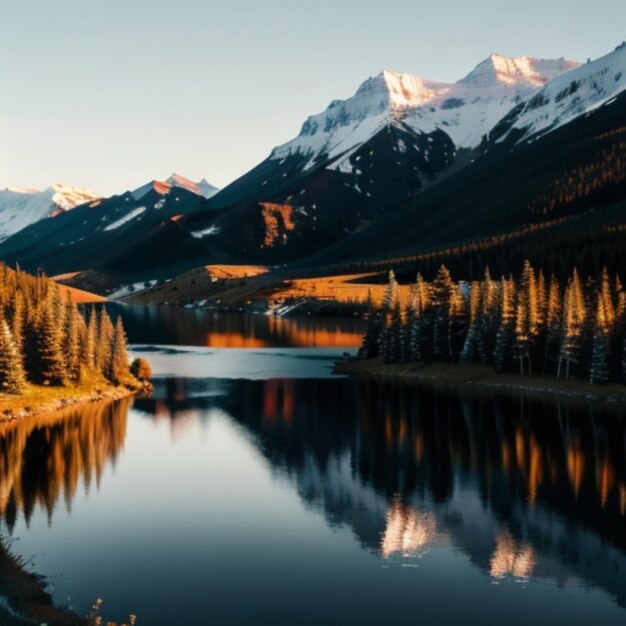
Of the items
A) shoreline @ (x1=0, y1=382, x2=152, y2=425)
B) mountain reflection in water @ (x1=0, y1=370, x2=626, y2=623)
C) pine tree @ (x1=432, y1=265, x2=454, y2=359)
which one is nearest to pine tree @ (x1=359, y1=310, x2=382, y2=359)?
pine tree @ (x1=432, y1=265, x2=454, y2=359)

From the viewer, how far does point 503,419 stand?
357ft

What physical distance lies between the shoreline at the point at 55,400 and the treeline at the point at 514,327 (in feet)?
165

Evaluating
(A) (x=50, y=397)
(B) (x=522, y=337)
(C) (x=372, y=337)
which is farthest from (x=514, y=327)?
(A) (x=50, y=397)

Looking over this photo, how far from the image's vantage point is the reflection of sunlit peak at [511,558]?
55.5 meters

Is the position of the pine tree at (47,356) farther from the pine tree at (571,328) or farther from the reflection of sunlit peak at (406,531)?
the pine tree at (571,328)

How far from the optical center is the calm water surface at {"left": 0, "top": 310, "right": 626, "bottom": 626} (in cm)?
5112

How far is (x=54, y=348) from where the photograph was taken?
395 ft

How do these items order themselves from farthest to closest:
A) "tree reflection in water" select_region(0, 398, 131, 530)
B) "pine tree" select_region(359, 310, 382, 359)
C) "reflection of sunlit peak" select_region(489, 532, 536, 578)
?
"pine tree" select_region(359, 310, 382, 359) → "tree reflection in water" select_region(0, 398, 131, 530) → "reflection of sunlit peak" select_region(489, 532, 536, 578)

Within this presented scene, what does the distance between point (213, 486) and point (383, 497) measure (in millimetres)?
16072

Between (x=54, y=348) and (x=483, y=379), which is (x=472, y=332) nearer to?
(x=483, y=379)

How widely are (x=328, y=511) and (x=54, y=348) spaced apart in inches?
2519

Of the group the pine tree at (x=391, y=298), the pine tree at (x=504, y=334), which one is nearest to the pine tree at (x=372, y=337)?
the pine tree at (x=391, y=298)

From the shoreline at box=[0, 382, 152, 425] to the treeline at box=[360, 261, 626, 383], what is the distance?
5018 centimetres

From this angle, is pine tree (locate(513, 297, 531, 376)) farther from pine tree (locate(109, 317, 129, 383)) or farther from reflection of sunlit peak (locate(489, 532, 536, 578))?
reflection of sunlit peak (locate(489, 532, 536, 578))
